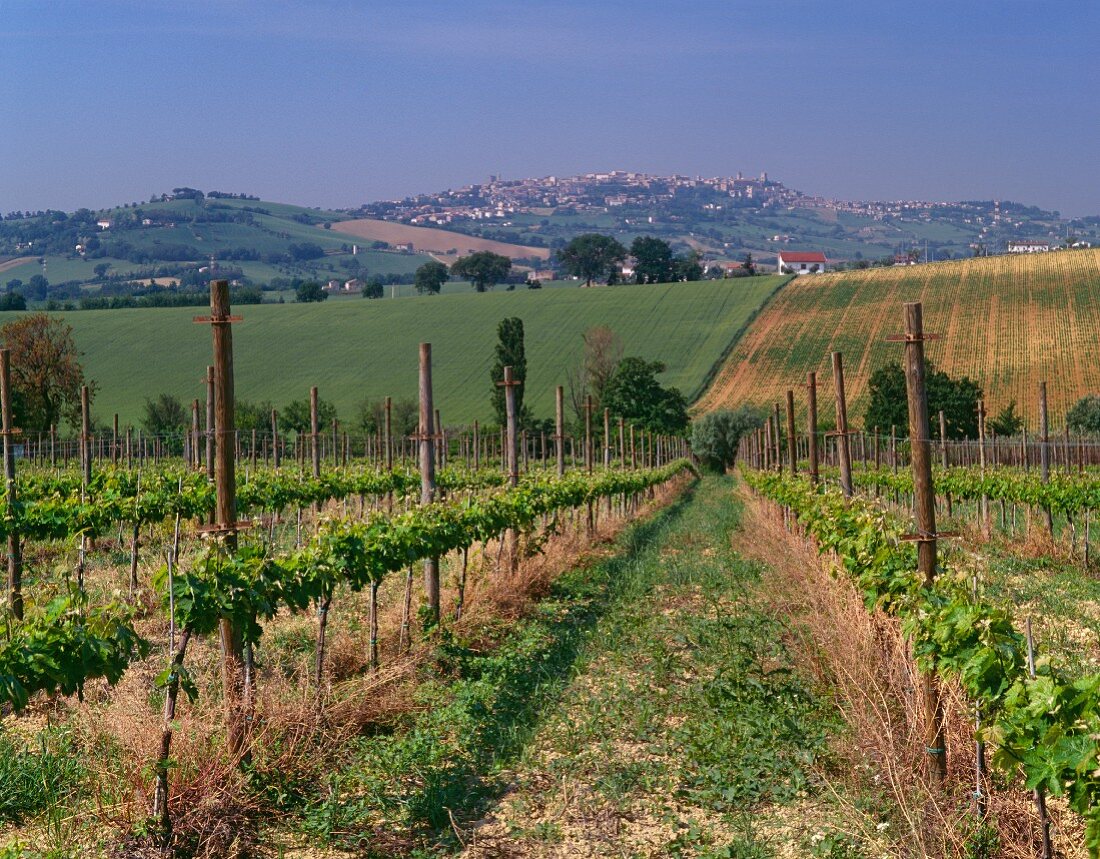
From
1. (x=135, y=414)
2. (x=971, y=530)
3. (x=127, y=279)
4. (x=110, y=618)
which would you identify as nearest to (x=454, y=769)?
(x=110, y=618)

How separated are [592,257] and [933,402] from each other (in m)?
85.5

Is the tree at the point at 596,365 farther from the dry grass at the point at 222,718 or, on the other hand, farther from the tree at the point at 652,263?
the dry grass at the point at 222,718

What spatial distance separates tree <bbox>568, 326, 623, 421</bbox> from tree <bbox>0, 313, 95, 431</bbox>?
31.7 m

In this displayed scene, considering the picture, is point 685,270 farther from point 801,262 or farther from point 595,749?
point 595,749

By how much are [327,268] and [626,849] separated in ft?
642

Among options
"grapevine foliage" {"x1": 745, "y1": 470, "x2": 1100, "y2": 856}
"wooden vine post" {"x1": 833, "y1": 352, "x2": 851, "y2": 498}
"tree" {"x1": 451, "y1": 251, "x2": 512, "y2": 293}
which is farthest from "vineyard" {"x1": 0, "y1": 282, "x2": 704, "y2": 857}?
"tree" {"x1": 451, "y1": 251, "x2": 512, "y2": 293}

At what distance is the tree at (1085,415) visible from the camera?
50438mm

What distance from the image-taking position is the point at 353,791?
22.2 feet

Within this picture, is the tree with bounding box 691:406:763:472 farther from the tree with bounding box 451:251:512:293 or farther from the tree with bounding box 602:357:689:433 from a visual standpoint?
the tree with bounding box 451:251:512:293

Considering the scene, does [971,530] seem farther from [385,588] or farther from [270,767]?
[270,767]

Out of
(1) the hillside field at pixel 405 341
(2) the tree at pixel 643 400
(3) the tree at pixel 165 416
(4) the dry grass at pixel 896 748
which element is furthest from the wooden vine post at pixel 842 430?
(1) the hillside field at pixel 405 341

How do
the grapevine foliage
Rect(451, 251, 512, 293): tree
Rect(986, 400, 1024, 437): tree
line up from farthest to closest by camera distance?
Rect(451, 251, 512, 293): tree → Rect(986, 400, 1024, 437): tree → the grapevine foliage

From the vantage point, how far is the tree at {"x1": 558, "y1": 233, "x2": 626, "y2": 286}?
13725 centimetres

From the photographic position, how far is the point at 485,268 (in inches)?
5472
